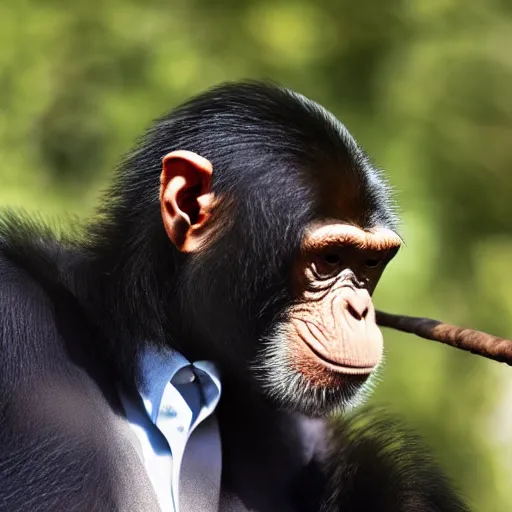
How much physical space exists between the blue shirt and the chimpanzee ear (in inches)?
10.7

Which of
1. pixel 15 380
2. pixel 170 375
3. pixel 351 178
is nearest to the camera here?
pixel 15 380

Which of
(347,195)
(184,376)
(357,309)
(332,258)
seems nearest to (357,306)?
(357,309)

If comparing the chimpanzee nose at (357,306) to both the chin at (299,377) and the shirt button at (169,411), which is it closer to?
the chin at (299,377)

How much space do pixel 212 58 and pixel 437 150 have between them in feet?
4.50

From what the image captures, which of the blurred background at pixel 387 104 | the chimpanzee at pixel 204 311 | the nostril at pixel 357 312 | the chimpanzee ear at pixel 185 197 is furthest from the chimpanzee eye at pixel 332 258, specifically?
the blurred background at pixel 387 104

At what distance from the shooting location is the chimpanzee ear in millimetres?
2229

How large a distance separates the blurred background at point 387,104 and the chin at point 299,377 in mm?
2844

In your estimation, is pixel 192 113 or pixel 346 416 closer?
pixel 192 113

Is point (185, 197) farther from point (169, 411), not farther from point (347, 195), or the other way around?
point (169, 411)

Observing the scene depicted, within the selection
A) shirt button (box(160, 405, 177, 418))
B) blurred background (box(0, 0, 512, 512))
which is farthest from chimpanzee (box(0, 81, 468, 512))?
blurred background (box(0, 0, 512, 512))

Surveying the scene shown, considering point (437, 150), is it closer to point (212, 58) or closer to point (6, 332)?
point (212, 58)

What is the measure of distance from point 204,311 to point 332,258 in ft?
1.09

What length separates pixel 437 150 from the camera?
5.40 meters

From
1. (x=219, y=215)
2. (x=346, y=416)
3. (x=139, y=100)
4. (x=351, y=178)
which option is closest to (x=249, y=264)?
(x=219, y=215)
